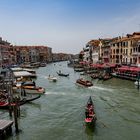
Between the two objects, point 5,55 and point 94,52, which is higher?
point 94,52

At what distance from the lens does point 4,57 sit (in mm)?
90562

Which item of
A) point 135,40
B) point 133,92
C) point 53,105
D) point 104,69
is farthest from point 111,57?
point 53,105

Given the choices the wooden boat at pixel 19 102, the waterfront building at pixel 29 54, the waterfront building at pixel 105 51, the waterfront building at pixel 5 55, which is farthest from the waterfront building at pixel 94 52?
the wooden boat at pixel 19 102

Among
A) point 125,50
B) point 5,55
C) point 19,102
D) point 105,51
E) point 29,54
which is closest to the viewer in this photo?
point 19,102

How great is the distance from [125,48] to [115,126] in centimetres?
4059

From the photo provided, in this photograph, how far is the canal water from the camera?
61.2 feet

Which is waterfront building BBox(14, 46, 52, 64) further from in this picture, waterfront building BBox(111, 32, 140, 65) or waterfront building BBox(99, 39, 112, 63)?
waterfront building BBox(111, 32, 140, 65)

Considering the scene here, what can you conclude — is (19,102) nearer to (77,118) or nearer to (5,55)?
(77,118)

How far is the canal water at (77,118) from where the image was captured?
18.6 meters

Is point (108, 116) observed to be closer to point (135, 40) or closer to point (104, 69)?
point (135, 40)

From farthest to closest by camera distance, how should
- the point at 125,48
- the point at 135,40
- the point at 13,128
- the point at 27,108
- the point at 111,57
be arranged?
the point at 111,57
the point at 125,48
the point at 135,40
the point at 27,108
the point at 13,128

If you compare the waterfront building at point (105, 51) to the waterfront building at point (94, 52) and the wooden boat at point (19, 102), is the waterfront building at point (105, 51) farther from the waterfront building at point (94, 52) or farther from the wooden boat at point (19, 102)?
the wooden boat at point (19, 102)

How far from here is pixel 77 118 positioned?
22516mm

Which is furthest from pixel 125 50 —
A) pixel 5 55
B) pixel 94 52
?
pixel 5 55
